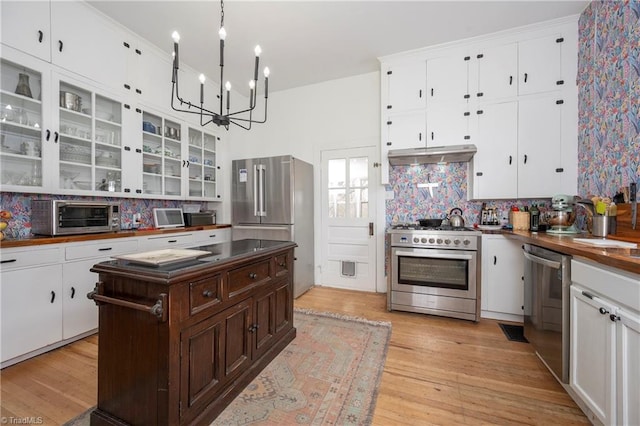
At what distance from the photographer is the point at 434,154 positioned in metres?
2.93

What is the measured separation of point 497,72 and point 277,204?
3.04 meters

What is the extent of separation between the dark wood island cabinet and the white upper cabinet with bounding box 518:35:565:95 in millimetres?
3434

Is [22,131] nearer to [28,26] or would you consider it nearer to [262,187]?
[28,26]

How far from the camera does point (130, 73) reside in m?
2.90

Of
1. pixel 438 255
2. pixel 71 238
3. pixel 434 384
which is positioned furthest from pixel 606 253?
pixel 71 238

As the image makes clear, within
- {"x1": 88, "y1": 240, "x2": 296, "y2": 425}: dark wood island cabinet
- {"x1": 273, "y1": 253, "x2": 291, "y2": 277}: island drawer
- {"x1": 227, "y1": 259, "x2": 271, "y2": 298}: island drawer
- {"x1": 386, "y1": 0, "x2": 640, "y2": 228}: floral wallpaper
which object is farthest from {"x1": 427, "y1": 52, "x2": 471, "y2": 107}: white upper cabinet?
{"x1": 88, "y1": 240, "x2": 296, "y2": 425}: dark wood island cabinet

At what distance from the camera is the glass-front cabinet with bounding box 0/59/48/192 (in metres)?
2.08

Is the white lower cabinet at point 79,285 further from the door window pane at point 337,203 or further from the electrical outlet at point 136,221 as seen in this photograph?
the door window pane at point 337,203

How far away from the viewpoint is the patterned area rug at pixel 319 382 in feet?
→ 4.75

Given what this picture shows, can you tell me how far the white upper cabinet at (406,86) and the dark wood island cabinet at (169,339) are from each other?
273 centimetres

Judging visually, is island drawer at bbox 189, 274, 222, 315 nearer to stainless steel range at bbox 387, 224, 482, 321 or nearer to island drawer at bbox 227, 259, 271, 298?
island drawer at bbox 227, 259, 271, 298

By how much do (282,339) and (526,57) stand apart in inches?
151

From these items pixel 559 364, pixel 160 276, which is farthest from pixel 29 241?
pixel 559 364

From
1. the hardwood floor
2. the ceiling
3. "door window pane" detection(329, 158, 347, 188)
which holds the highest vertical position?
the ceiling
